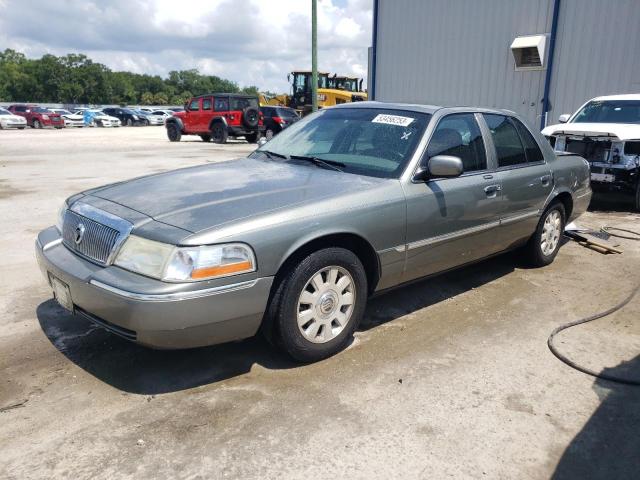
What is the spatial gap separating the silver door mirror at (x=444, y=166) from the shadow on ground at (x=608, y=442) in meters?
1.56

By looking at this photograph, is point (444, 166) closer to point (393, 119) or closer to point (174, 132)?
point (393, 119)

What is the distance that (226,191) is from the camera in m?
3.36

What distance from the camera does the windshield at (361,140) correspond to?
3791 mm

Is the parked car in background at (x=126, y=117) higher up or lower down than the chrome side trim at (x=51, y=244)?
lower down

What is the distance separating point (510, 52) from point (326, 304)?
14.1 meters

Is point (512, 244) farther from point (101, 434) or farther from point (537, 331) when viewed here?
point (101, 434)

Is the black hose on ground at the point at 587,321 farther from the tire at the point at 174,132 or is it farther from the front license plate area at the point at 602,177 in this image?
the tire at the point at 174,132

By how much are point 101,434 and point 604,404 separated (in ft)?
8.64

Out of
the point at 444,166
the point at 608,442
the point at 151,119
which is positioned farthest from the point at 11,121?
the point at 608,442

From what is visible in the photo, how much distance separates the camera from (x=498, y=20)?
49.8ft

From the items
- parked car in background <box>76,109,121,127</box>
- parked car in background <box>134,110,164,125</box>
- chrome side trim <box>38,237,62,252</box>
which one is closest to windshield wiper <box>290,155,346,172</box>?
chrome side trim <box>38,237,62,252</box>

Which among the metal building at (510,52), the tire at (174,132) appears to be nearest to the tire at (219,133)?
the tire at (174,132)

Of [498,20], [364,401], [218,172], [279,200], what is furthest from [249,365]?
[498,20]

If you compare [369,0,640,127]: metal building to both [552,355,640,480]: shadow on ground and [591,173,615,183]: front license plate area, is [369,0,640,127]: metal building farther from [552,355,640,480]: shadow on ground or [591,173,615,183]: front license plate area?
[552,355,640,480]: shadow on ground
